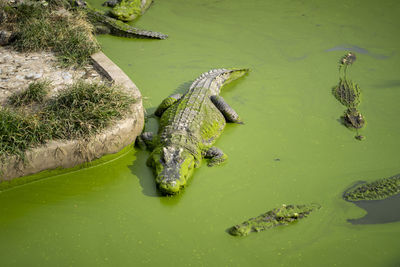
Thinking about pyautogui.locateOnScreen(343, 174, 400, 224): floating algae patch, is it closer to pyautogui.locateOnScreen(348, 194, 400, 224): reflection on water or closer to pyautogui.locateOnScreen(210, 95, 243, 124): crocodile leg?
pyautogui.locateOnScreen(348, 194, 400, 224): reflection on water

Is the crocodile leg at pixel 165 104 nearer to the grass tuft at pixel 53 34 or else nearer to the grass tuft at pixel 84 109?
the grass tuft at pixel 84 109

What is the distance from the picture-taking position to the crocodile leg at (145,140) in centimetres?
438

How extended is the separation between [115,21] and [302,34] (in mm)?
3700

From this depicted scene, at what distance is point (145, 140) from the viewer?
14.5 ft

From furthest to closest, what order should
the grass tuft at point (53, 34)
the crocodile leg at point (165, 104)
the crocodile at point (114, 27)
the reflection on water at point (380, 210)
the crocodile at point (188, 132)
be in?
1. the crocodile at point (114, 27)
2. the grass tuft at point (53, 34)
3. the crocodile leg at point (165, 104)
4. the crocodile at point (188, 132)
5. the reflection on water at point (380, 210)

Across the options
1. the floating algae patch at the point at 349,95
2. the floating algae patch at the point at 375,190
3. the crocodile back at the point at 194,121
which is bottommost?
the crocodile back at the point at 194,121

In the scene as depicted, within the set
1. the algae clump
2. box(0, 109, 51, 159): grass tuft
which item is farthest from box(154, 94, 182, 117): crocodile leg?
the algae clump

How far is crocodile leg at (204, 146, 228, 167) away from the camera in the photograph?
421 centimetres

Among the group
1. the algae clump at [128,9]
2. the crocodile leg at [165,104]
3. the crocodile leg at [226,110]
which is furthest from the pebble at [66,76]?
the algae clump at [128,9]

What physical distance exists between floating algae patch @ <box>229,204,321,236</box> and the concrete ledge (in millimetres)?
1688

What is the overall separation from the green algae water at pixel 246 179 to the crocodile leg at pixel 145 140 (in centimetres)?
14

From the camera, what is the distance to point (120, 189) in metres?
3.87

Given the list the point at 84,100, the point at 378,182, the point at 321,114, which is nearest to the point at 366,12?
the point at 321,114

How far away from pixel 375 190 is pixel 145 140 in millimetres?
2707
